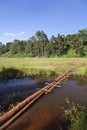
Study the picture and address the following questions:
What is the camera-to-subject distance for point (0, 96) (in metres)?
A: 16.1

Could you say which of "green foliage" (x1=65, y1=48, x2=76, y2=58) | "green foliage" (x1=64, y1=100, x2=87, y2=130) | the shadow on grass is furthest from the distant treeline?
"green foliage" (x1=64, y1=100, x2=87, y2=130)

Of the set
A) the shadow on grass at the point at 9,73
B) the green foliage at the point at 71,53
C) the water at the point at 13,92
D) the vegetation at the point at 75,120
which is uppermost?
the green foliage at the point at 71,53

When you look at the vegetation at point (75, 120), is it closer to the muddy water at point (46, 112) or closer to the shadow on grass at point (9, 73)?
the muddy water at point (46, 112)

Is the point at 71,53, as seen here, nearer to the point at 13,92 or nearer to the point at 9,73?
the point at 9,73

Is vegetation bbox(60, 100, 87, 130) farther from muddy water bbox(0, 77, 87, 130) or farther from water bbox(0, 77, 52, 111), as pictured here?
water bbox(0, 77, 52, 111)

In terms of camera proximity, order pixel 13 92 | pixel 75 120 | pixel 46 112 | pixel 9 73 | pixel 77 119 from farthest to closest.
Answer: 1. pixel 9 73
2. pixel 13 92
3. pixel 46 112
4. pixel 77 119
5. pixel 75 120

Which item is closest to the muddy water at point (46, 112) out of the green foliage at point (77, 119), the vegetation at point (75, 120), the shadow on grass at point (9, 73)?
the vegetation at point (75, 120)

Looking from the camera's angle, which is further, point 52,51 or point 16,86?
point 52,51

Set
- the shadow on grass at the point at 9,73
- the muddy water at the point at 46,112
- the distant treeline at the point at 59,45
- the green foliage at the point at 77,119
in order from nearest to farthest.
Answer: the green foliage at the point at 77,119
the muddy water at the point at 46,112
the shadow on grass at the point at 9,73
the distant treeline at the point at 59,45

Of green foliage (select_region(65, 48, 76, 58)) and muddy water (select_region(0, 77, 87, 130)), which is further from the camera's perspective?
green foliage (select_region(65, 48, 76, 58))

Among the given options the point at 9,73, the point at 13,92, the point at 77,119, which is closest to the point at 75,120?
the point at 77,119

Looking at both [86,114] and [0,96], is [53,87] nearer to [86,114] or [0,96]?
[0,96]

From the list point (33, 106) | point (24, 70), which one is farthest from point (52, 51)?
point (33, 106)

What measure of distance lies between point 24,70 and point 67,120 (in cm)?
1742
